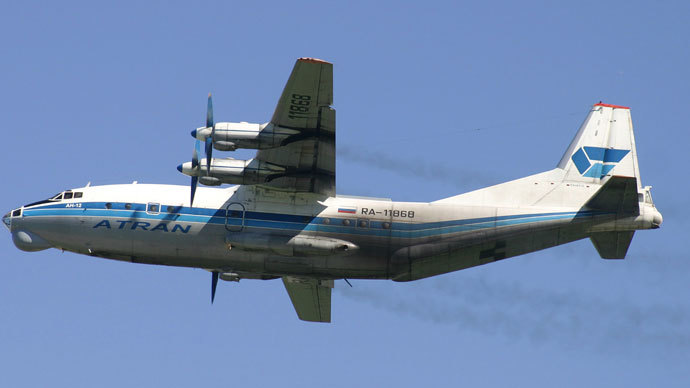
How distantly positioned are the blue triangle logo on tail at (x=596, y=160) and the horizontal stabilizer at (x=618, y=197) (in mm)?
1427

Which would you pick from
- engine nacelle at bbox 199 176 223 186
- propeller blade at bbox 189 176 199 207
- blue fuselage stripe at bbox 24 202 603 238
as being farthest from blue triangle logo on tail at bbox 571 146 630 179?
propeller blade at bbox 189 176 199 207

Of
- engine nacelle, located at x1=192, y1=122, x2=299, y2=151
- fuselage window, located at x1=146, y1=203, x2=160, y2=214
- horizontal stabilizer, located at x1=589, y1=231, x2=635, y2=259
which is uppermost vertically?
engine nacelle, located at x1=192, y1=122, x2=299, y2=151

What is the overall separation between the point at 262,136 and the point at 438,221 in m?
5.06

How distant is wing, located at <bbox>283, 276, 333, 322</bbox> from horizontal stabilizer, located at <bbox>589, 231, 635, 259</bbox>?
24.3 feet

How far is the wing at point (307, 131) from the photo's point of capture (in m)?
23.3

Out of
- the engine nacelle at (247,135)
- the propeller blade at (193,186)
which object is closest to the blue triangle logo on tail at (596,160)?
the engine nacelle at (247,135)

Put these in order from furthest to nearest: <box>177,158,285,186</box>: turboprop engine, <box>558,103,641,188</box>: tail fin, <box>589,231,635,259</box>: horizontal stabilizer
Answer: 1. <box>558,103,641,188</box>: tail fin
2. <box>589,231,635,259</box>: horizontal stabilizer
3. <box>177,158,285,186</box>: turboprop engine

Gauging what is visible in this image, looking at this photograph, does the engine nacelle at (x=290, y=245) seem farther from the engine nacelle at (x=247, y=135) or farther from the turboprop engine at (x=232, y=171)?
the engine nacelle at (x=247, y=135)

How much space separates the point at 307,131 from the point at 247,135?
147 centimetres

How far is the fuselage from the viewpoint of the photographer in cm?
2545

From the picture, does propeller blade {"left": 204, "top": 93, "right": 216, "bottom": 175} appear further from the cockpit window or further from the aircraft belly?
the cockpit window

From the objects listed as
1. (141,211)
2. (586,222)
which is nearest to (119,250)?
(141,211)

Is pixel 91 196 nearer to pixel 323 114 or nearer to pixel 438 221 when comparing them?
pixel 323 114

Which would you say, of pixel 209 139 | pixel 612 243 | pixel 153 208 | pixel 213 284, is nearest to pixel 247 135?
pixel 209 139
